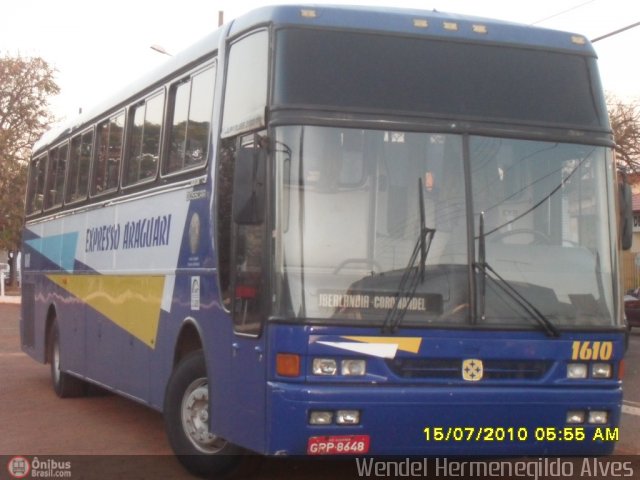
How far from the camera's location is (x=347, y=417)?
7.48 metres

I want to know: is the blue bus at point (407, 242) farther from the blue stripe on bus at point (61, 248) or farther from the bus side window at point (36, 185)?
the bus side window at point (36, 185)

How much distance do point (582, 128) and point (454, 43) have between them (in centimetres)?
110

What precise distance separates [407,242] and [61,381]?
8371mm

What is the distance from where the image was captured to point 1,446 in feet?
35.0

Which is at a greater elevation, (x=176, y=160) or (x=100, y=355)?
(x=176, y=160)

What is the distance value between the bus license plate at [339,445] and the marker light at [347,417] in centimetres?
9

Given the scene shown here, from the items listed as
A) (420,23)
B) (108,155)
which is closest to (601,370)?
(420,23)

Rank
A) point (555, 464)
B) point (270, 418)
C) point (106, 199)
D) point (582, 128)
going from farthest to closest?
point (106, 199)
point (555, 464)
point (582, 128)
point (270, 418)

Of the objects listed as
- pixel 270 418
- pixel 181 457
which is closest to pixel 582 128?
pixel 270 418

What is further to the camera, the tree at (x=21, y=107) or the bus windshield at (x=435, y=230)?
the tree at (x=21, y=107)

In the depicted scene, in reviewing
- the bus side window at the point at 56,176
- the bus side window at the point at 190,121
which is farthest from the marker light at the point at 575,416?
the bus side window at the point at 56,176

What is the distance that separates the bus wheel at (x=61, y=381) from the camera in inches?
586

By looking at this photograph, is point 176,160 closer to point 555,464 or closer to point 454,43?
point 454,43

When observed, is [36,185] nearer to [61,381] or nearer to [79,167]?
[79,167]
